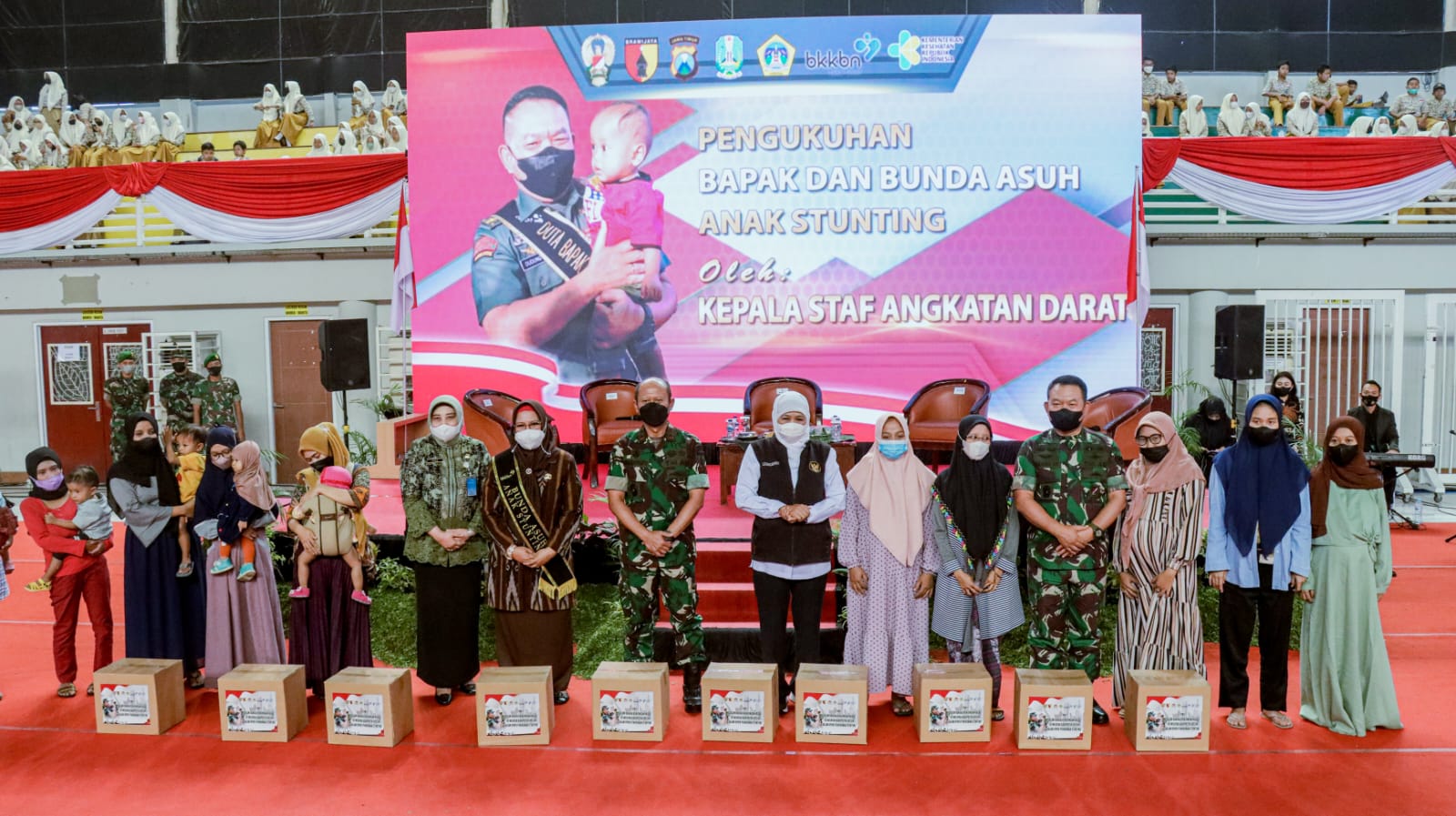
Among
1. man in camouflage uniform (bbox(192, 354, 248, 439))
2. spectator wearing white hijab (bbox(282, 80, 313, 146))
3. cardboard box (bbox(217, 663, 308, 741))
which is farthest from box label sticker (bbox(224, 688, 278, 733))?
spectator wearing white hijab (bbox(282, 80, 313, 146))

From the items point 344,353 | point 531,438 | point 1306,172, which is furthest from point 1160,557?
point 344,353

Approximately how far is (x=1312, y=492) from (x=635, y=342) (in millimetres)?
5026

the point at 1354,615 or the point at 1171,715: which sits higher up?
the point at 1354,615

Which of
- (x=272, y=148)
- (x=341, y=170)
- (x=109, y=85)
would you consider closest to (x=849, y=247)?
(x=341, y=170)

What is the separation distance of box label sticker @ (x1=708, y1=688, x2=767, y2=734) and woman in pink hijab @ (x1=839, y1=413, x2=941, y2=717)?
18.1 inches

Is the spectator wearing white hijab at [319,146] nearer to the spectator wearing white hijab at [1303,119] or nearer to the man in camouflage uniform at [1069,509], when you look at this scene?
the man in camouflage uniform at [1069,509]

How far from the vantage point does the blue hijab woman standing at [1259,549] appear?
351 cm

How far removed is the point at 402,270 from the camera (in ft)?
25.6

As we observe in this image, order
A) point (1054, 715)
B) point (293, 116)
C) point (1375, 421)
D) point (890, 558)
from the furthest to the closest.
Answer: point (293, 116) < point (1375, 421) < point (890, 558) < point (1054, 715)

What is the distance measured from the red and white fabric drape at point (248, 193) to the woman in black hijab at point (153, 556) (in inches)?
172

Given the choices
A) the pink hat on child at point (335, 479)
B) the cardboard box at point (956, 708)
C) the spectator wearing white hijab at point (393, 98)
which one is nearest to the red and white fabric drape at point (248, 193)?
the spectator wearing white hijab at point (393, 98)

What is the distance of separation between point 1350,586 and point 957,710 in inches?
58.5

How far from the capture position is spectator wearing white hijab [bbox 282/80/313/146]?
12.0 metres

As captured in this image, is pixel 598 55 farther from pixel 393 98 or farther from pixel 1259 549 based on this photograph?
pixel 1259 549
